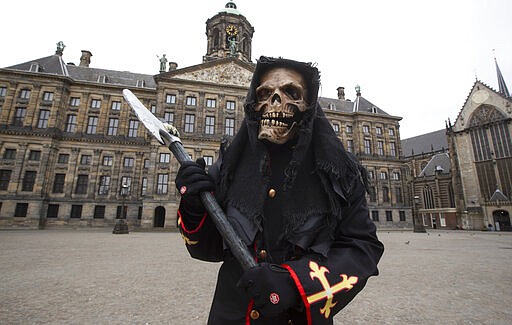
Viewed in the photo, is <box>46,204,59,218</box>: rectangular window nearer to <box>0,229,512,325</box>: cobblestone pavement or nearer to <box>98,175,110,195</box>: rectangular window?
<box>98,175,110,195</box>: rectangular window

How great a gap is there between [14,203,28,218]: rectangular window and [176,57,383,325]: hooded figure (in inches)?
1455

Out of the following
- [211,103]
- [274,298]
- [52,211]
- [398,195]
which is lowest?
[52,211]

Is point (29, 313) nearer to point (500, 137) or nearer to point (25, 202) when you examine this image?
point (25, 202)

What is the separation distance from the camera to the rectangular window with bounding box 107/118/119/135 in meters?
34.3

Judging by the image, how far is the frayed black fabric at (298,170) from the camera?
1.53 m

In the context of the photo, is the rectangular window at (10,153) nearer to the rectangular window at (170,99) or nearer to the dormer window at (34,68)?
the dormer window at (34,68)

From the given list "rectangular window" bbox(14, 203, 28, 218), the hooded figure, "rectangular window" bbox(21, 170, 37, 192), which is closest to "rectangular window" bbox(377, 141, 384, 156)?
the hooded figure

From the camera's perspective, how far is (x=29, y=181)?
2947 cm

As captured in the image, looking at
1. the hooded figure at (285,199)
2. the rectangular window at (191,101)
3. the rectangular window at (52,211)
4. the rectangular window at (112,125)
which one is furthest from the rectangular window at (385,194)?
the rectangular window at (52,211)

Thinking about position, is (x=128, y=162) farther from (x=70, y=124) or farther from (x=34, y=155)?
(x=34, y=155)

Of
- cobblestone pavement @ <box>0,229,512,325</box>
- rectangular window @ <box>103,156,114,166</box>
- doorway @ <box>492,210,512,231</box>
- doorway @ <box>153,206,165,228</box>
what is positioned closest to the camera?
cobblestone pavement @ <box>0,229,512,325</box>

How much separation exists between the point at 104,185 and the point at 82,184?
98.3 inches

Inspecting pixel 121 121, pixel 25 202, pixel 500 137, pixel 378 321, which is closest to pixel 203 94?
pixel 121 121

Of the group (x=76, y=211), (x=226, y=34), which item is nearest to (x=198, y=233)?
(x=76, y=211)
